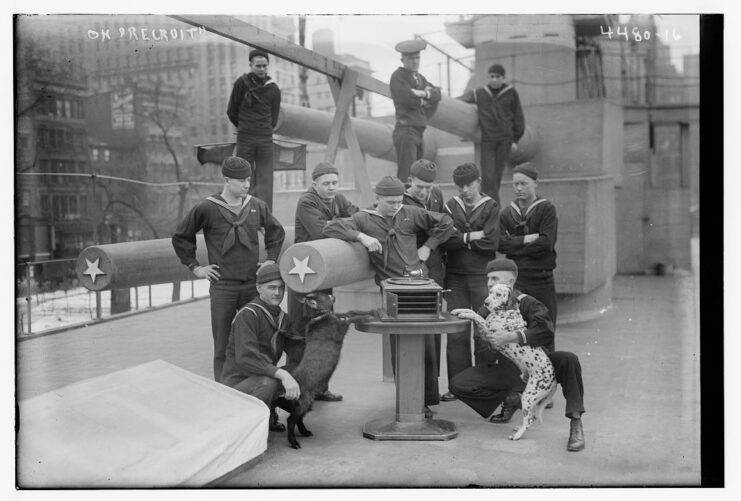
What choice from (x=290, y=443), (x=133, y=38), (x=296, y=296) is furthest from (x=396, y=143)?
(x=290, y=443)

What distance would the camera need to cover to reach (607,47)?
227 inches

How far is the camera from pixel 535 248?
6008 millimetres

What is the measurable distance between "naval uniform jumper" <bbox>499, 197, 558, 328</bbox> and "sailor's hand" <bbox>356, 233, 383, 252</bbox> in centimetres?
104

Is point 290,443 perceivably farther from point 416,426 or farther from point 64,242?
point 64,242

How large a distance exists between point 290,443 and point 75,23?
2.78 meters

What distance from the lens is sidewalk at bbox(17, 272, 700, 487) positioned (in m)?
4.86

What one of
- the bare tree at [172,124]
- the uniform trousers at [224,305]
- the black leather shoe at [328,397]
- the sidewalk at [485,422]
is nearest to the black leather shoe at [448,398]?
the sidewalk at [485,422]

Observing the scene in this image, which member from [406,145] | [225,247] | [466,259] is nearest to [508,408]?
[466,259]

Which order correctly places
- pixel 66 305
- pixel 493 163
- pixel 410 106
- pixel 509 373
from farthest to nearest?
pixel 493 163, pixel 410 106, pixel 66 305, pixel 509 373

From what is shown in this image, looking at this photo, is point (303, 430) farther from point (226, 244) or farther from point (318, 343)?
point (226, 244)

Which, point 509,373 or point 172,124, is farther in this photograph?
point 172,124

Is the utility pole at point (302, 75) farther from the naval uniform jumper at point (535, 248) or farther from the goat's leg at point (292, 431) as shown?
the goat's leg at point (292, 431)

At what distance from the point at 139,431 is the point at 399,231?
197cm

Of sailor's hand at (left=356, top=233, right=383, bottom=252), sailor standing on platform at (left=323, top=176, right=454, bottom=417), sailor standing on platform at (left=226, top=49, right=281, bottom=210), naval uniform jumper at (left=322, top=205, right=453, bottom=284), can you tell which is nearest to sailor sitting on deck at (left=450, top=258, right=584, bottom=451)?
sailor standing on platform at (left=323, top=176, right=454, bottom=417)
